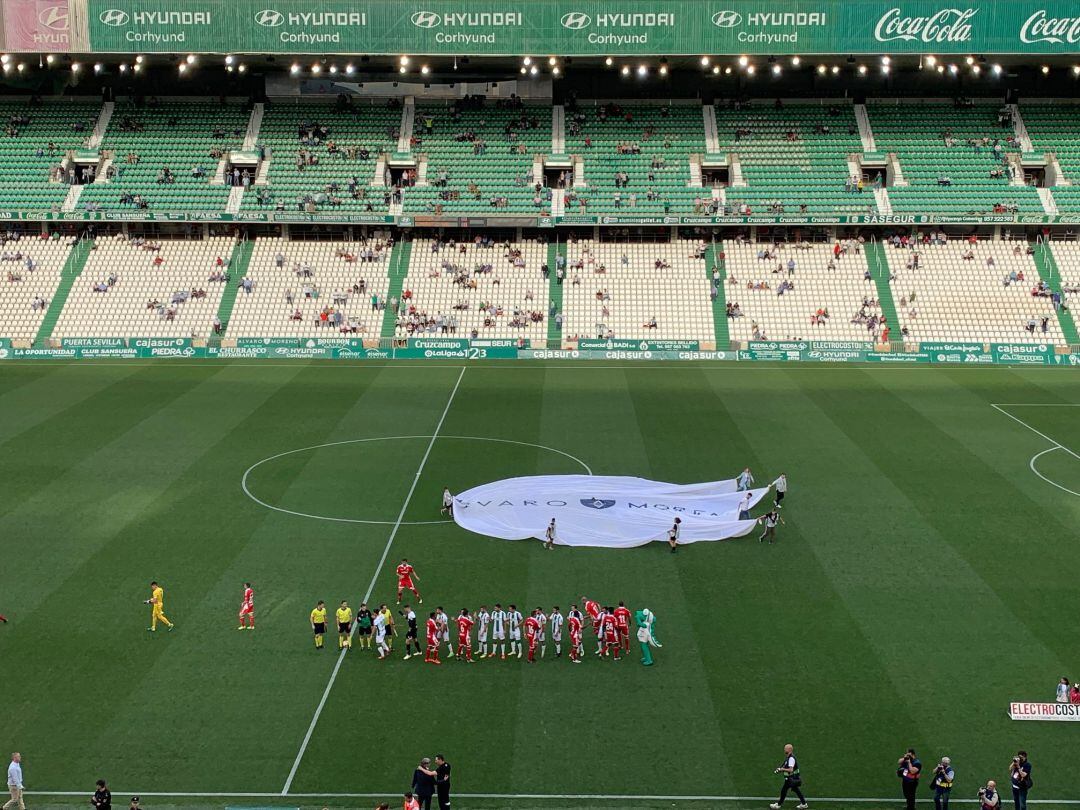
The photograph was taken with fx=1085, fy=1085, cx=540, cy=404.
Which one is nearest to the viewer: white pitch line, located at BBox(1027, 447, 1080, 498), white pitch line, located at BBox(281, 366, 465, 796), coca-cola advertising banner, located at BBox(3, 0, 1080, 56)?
white pitch line, located at BBox(281, 366, 465, 796)

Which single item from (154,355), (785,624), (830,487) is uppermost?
(154,355)

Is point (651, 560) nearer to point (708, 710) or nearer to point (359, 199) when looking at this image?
point (708, 710)

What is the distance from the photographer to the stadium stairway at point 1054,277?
2315 inches

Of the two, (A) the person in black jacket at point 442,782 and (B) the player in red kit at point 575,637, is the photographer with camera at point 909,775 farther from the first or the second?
(A) the person in black jacket at point 442,782

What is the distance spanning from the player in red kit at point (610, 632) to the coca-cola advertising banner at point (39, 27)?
55177mm

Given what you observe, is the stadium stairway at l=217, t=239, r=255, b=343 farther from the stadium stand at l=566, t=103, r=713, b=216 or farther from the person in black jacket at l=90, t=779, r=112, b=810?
the person in black jacket at l=90, t=779, r=112, b=810

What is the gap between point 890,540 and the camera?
31188mm

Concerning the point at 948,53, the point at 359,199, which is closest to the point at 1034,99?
the point at 948,53

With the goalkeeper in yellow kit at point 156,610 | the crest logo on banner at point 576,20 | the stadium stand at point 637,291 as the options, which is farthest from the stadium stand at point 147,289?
the goalkeeper in yellow kit at point 156,610

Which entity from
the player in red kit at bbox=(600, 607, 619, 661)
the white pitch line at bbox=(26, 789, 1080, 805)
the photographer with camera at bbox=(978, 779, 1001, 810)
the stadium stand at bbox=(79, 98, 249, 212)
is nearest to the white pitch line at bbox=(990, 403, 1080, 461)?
the player in red kit at bbox=(600, 607, 619, 661)

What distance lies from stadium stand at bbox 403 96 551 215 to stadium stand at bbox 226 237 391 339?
4.79 m

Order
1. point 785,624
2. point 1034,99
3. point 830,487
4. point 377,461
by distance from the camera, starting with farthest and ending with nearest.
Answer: point 1034,99
point 377,461
point 830,487
point 785,624

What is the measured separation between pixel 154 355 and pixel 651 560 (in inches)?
1469

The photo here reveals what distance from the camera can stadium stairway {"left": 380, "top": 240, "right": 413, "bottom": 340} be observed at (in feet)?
199
